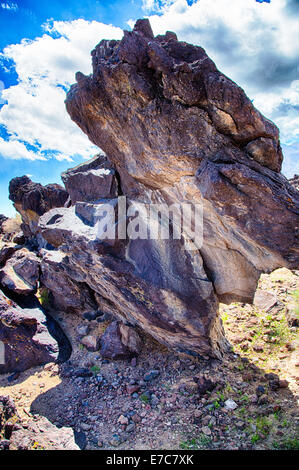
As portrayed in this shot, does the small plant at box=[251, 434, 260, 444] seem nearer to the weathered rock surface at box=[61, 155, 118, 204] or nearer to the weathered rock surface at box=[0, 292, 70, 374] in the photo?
the weathered rock surface at box=[0, 292, 70, 374]

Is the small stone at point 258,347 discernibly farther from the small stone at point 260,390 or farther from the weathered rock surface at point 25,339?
the weathered rock surface at point 25,339

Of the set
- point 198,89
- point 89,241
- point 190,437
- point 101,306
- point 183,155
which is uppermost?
point 198,89

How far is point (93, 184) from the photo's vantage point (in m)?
9.23

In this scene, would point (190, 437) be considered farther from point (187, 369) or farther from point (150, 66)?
point (150, 66)

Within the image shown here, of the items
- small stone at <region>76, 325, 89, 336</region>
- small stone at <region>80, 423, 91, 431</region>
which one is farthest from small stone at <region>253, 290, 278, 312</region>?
Answer: small stone at <region>80, 423, 91, 431</region>

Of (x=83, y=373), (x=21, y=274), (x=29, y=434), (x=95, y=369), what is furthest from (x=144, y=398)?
(x=21, y=274)

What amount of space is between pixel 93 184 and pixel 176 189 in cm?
422

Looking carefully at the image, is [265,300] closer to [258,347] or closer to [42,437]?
[258,347]

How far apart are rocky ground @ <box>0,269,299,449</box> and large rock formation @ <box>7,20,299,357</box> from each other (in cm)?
90

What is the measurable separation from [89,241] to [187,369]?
507 cm

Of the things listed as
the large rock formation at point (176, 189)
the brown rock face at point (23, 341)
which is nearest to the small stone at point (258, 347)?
the large rock formation at point (176, 189)

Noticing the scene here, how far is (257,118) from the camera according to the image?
4.53 m

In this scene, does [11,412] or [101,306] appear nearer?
[11,412]
